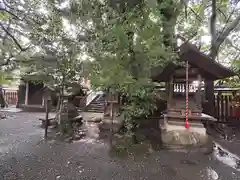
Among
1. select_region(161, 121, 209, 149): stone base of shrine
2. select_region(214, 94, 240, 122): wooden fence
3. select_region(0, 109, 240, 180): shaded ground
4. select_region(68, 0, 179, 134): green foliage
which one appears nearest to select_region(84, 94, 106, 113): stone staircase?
select_region(214, 94, 240, 122): wooden fence

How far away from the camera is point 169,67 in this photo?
21.3 feet

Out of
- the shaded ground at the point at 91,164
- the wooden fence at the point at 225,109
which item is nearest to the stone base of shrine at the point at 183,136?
the shaded ground at the point at 91,164

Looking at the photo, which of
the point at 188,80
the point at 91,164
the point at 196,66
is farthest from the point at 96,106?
the point at 91,164

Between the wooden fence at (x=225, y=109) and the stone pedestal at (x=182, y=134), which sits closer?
the stone pedestal at (x=182, y=134)

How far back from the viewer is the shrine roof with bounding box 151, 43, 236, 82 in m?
6.07

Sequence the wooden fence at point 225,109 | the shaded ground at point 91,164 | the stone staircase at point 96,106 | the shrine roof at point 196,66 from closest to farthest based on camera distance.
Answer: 1. the shaded ground at point 91,164
2. the shrine roof at point 196,66
3. the wooden fence at point 225,109
4. the stone staircase at point 96,106

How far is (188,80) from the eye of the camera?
22.2 ft

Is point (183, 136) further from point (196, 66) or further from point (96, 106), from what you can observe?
point (96, 106)

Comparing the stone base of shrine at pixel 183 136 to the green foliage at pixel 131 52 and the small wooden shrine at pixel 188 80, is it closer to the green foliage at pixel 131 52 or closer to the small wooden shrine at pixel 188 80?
the small wooden shrine at pixel 188 80

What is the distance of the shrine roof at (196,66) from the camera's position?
19.9 feet

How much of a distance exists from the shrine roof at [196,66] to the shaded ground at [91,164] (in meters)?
2.52

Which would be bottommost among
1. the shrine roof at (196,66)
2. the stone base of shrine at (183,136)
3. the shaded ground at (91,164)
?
the shaded ground at (91,164)

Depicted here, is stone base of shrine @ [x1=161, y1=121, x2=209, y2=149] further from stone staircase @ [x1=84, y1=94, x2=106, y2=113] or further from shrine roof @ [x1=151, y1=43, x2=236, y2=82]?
stone staircase @ [x1=84, y1=94, x2=106, y2=113]

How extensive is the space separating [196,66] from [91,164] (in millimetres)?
4437
